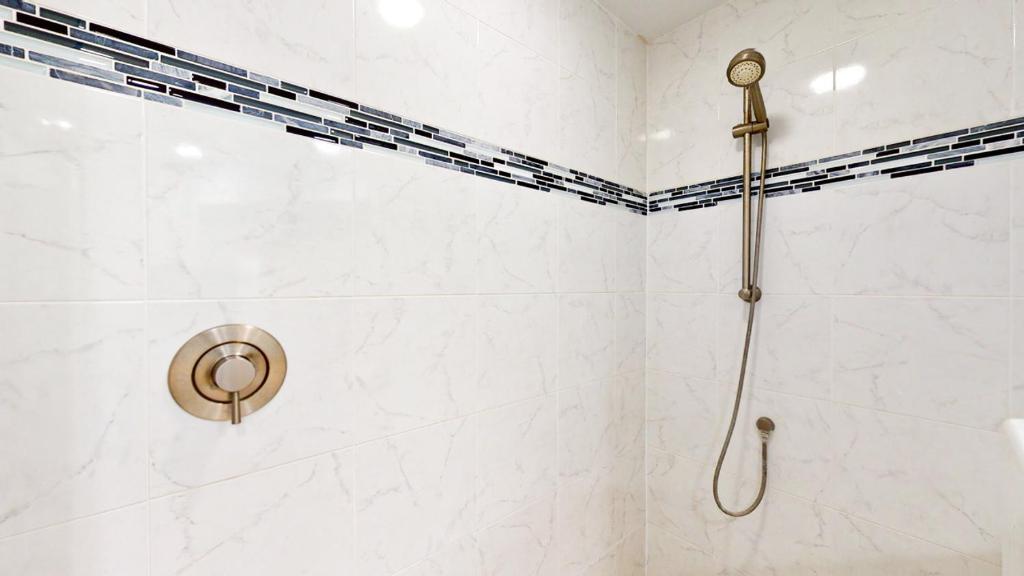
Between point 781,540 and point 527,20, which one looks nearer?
point 527,20

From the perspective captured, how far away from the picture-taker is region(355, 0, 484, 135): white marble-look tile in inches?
36.4

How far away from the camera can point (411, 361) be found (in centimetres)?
100

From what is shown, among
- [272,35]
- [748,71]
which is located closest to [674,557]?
[748,71]

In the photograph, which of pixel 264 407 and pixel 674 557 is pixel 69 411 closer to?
pixel 264 407

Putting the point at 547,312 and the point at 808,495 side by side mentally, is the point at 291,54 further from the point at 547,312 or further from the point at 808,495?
the point at 808,495

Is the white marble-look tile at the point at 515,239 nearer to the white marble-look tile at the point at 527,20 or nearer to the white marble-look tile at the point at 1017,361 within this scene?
the white marble-look tile at the point at 527,20

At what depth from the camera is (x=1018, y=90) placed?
991mm

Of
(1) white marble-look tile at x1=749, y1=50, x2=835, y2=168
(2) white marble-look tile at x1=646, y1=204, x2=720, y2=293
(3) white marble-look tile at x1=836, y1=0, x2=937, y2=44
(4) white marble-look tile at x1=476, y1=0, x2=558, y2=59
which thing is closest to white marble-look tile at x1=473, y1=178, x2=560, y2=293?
(4) white marble-look tile at x1=476, y1=0, x2=558, y2=59

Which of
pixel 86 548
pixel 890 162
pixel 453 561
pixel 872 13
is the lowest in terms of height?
pixel 453 561

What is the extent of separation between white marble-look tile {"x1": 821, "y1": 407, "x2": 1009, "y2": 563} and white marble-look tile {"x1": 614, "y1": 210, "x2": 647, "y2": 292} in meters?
0.75

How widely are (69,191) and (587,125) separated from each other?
132 centimetres

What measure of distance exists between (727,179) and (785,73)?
1.18ft

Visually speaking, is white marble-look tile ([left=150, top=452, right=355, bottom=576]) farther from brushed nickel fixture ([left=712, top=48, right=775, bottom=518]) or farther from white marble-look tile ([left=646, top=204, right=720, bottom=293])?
white marble-look tile ([left=646, top=204, right=720, bottom=293])

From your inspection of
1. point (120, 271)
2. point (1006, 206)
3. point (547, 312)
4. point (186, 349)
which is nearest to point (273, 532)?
point (186, 349)
